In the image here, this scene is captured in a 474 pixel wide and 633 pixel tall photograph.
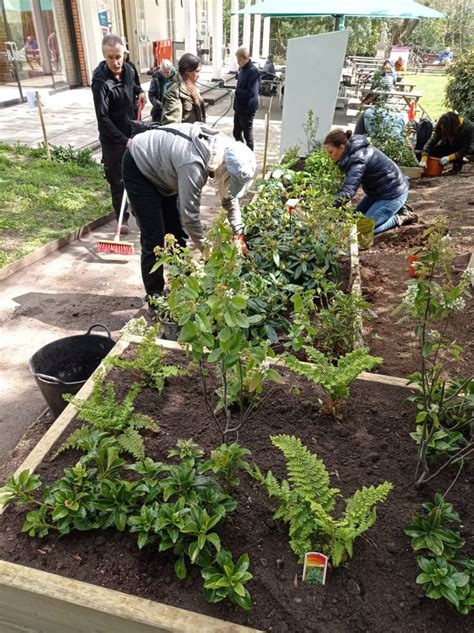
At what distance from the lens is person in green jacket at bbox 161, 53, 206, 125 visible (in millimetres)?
6066

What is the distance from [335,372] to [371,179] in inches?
147

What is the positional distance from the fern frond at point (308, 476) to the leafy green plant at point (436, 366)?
0.47 m

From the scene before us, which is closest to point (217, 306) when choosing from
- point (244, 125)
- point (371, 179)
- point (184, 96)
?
point (371, 179)

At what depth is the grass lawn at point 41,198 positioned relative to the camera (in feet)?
19.7

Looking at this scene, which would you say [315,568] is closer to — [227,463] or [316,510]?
[316,510]

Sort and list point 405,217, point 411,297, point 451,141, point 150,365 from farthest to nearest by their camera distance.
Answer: point 451,141 < point 405,217 < point 150,365 < point 411,297

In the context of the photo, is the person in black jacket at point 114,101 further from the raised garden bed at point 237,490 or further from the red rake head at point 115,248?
the raised garden bed at point 237,490

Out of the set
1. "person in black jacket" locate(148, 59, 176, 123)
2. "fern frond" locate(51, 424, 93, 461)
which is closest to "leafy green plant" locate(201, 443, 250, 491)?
"fern frond" locate(51, 424, 93, 461)

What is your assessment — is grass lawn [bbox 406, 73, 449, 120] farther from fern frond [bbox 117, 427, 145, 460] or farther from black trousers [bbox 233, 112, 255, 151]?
fern frond [bbox 117, 427, 145, 460]

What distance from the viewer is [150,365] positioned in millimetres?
2850

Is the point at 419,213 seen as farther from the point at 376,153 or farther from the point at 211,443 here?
the point at 211,443

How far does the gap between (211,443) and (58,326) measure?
2.51 metres

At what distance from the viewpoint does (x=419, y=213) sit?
701 centimetres

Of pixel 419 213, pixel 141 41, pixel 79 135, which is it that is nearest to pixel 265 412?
pixel 419 213
